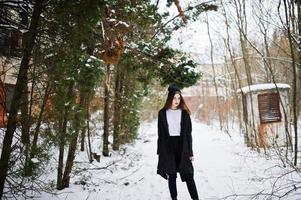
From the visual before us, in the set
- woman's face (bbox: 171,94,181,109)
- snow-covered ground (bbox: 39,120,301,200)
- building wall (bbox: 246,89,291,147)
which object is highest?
woman's face (bbox: 171,94,181,109)

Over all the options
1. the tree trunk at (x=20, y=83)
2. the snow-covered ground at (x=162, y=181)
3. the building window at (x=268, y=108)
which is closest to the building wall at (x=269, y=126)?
the building window at (x=268, y=108)

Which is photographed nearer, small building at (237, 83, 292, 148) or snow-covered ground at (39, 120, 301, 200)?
snow-covered ground at (39, 120, 301, 200)

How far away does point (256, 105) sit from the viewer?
11602 millimetres

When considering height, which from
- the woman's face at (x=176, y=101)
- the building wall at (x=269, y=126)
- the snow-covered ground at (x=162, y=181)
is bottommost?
the snow-covered ground at (x=162, y=181)

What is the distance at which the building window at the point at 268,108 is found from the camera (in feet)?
37.5

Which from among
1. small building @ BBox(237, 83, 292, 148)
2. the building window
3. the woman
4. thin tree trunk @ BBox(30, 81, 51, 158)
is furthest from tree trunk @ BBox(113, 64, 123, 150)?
the woman

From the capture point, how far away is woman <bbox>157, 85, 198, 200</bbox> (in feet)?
15.3

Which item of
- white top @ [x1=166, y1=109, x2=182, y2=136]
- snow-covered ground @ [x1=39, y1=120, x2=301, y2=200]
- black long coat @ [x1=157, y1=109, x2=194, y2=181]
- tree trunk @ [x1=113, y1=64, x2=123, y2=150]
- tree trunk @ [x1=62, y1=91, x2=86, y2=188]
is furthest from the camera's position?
tree trunk @ [x1=113, y1=64, x2=123, y2=150]

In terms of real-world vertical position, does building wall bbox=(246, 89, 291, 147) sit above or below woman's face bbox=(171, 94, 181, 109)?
below

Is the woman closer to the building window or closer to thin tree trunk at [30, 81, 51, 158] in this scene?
thin tree trunk at [30, 81, 51, 158]

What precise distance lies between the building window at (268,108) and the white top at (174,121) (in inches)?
300

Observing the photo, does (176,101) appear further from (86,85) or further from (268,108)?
(268,108)

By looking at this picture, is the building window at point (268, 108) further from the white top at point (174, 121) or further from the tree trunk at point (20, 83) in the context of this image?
the tree trunk at point (20, 83)

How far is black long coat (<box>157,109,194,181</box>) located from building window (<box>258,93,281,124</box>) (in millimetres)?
7560
